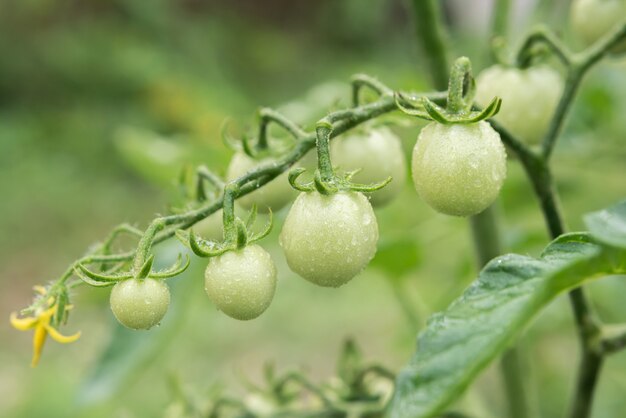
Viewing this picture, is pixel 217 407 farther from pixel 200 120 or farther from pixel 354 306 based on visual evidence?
pixel 200 120

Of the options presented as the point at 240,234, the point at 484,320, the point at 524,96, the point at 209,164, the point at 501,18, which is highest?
the point at 209,164

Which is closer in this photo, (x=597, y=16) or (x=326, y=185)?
(x=326, y=185)

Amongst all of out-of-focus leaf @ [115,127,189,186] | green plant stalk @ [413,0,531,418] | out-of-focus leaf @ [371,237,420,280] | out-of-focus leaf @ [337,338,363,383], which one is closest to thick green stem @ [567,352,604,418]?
green plant stalk @ [413,0,531,418]

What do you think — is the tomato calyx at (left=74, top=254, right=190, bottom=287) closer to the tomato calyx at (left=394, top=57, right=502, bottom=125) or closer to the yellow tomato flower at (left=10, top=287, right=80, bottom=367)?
the yellow tomato flower at (left=10, top=287, right=80, bottom=367)

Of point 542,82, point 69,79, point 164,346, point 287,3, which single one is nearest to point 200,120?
point 69,79

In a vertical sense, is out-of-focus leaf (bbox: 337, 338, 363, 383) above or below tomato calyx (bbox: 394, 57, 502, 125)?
below

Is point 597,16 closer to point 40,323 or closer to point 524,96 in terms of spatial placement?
point 524,96

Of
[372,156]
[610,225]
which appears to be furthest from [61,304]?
[610,225]
